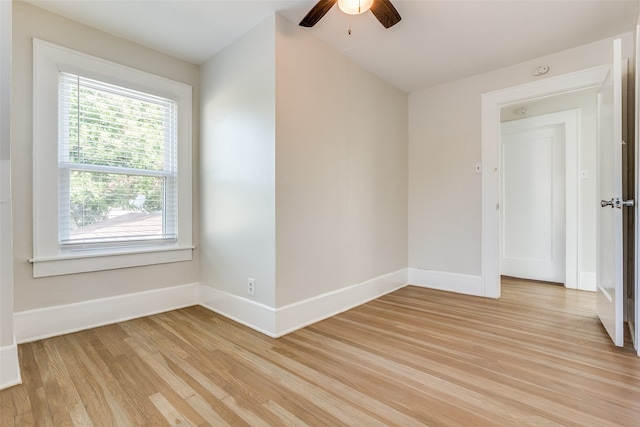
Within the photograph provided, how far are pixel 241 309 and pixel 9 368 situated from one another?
1.33 meters

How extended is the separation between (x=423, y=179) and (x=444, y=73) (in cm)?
116

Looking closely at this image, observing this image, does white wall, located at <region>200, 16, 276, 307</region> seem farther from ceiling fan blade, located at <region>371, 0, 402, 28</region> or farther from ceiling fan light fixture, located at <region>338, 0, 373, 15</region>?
ceiling fan blade, located at <region>371, 0, 402, 28</region>

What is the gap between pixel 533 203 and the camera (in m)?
3.93

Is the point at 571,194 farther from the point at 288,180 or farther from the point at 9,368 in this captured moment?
the point at 9,368

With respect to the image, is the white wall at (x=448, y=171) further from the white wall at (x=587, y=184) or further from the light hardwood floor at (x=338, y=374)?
the white wall at (x=587, y=184)

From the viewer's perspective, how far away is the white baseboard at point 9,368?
1.53 metres

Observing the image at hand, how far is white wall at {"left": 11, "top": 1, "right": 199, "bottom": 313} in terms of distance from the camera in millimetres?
2080

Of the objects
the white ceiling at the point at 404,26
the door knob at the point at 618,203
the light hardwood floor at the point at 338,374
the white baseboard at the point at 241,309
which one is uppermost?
the white ceiling at the point at 404,26

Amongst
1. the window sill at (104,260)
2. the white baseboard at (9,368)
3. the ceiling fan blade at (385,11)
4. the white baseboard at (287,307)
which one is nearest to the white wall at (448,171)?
the white baseboard at (287,307)

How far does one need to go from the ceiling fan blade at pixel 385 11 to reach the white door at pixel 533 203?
9.54ft

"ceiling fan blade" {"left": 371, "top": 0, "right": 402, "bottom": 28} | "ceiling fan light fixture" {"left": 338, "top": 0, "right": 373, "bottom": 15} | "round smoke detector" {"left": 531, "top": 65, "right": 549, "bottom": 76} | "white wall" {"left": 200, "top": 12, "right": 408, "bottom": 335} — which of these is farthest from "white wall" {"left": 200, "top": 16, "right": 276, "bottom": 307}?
"round smoke detector" {"left": 531, "top": 65, "right": 549, "bottom": 76}

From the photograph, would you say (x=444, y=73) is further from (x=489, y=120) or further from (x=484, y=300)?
(x=484, y=300)

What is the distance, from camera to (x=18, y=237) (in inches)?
82.0

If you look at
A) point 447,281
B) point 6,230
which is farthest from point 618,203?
point 6,230
